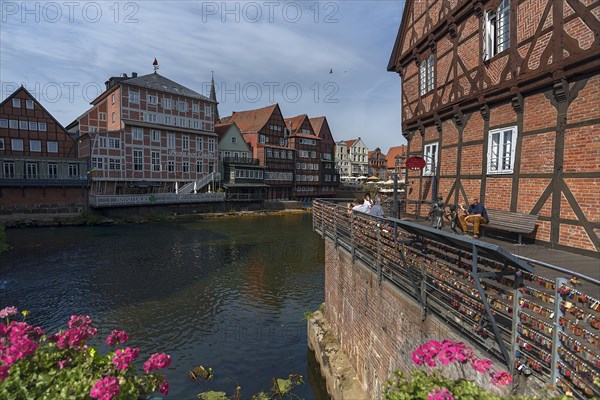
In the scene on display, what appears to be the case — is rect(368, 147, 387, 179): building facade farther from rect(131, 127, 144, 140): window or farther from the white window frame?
the white window frame

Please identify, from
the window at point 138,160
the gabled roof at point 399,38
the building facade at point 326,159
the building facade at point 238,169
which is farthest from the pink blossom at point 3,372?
the building facade at point 326,159

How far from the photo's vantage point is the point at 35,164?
1496 inches

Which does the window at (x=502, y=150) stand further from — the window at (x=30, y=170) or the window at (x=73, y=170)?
the window at (x=30, y=170)

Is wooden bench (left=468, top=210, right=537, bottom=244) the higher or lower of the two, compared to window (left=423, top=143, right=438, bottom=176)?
lower

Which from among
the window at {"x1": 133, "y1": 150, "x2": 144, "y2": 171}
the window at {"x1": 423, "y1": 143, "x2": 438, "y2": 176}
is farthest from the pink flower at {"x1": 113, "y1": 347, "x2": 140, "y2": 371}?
the window at {"x1": 133, "y1": 150, "x2": 144, "y2": 171}

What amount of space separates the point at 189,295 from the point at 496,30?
15991 millimetres

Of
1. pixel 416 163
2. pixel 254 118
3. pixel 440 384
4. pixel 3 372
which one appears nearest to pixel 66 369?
pixel 3 372

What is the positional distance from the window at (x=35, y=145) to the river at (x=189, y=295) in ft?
41.7

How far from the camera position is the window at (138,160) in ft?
142

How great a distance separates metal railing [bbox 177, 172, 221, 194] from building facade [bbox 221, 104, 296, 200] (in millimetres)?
10203

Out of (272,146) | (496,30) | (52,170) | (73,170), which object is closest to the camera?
(496,30)

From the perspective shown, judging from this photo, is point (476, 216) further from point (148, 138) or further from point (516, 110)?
point (148, 138)

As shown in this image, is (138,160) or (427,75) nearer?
(427,75)

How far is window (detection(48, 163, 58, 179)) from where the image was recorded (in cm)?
3884
